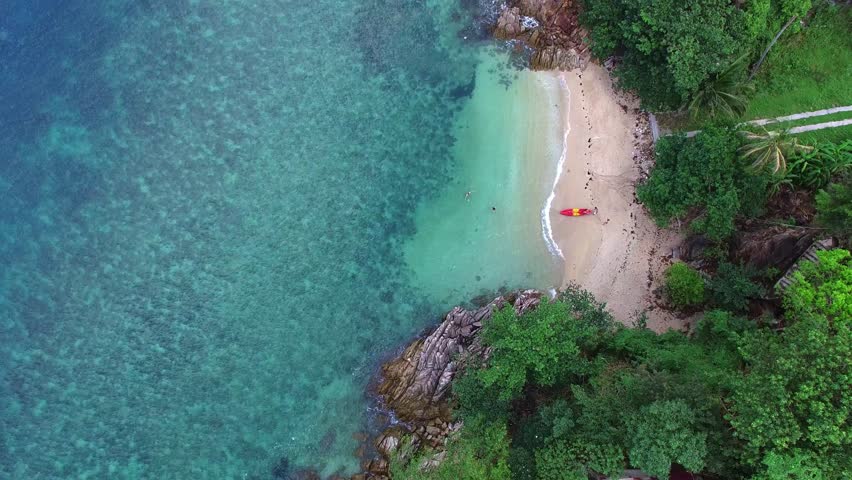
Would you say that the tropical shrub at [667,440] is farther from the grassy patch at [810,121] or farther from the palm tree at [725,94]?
the grassy patch at [810,121]

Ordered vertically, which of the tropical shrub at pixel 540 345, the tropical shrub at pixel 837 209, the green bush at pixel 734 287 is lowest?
the tropical shrub at pixel 540 345

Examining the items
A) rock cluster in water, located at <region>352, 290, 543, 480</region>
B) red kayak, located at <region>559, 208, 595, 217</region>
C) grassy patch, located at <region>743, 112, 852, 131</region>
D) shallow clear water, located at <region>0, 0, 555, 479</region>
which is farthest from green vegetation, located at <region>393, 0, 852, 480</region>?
shallow clear water, located at <region>0, 0, 555, 479</region>

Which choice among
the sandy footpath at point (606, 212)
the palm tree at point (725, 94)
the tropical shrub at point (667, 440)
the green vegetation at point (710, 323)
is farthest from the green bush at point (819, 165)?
the tropical shrub at point (667, 440)

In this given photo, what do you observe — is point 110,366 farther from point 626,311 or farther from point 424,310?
point 626,311

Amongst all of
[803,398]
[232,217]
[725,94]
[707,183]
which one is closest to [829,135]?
[725,94]

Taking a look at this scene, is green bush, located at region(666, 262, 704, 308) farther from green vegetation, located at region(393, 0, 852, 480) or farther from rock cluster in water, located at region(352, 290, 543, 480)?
rock cluster in water, located at region(352, 290, 543, 480)

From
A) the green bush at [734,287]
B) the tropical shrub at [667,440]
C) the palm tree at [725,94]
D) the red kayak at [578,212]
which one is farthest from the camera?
the red kayak at [578,212]

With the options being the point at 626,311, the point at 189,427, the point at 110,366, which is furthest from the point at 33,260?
the point at 626,311
